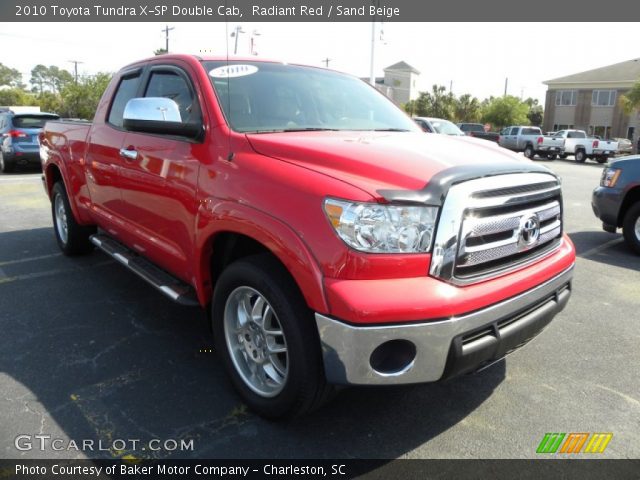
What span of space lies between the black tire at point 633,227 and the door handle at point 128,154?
19.8ft

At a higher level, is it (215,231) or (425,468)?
(215,231)

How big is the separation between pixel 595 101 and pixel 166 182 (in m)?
57.7

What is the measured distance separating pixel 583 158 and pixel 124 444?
32.4 m

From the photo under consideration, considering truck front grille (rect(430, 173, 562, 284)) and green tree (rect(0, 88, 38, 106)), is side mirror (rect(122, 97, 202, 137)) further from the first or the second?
green tree (rect(0, 88, 38, 106))

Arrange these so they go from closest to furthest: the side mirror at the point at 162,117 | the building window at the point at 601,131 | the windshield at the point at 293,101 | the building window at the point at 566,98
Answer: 1. the side mirror at the point at 162,117
2. the windshield at the point at 293,101
3. the building window at the point at 601,131
4. the building window at the point at 566,98

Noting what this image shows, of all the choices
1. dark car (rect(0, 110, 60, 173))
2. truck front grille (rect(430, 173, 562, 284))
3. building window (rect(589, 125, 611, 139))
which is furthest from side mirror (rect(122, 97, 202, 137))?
building window (rect(589, 125, 611, 139))

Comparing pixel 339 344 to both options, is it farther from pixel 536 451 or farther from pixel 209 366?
pixel 209 366

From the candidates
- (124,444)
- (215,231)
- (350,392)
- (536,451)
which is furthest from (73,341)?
(536,451)

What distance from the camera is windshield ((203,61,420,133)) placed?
3.21m

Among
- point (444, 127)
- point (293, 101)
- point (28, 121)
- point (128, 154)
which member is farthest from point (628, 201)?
point (28, 121)

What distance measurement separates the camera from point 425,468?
2.43 m

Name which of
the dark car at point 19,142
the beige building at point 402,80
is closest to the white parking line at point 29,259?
the dark car at point 19,142

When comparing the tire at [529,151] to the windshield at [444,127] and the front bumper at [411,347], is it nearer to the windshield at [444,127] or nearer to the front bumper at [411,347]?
the windshield at [444,127]

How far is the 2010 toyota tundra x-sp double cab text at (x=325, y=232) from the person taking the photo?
7.31 feet
